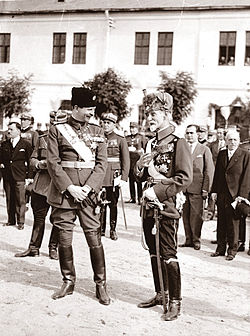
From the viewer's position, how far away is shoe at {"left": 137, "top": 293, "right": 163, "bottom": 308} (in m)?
5.69

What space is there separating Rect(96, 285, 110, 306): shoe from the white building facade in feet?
69.0

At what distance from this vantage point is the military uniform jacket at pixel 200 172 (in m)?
9.05

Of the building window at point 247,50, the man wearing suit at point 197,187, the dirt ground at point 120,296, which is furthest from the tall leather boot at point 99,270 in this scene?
the building window at point 247,50

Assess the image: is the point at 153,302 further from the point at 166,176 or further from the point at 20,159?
the point at 20,159

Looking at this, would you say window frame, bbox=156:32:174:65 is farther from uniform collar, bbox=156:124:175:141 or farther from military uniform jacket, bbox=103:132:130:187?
uniform collar, bbox=156:124:175:141

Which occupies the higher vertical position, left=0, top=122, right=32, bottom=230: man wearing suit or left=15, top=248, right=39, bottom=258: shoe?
left=0, top=122, right=32, bottom=230: man wearing suit

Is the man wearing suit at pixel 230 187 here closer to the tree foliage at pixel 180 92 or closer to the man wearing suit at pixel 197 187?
the man wearing suit at pixel 197 187

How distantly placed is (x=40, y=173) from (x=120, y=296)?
99.5 inches

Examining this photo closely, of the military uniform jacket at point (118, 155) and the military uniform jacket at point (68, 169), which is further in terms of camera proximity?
the military uniform jacket at point (118, 155)

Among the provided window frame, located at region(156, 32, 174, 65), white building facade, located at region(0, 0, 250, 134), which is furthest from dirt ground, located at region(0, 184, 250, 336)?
window frame, located at region(156, 32, 174, 65)

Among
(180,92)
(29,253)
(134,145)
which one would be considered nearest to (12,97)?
(180,92)

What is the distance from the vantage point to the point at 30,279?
6.63 meters

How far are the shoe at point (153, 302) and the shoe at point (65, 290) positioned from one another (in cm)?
76

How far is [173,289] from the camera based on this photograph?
5.42 metres
